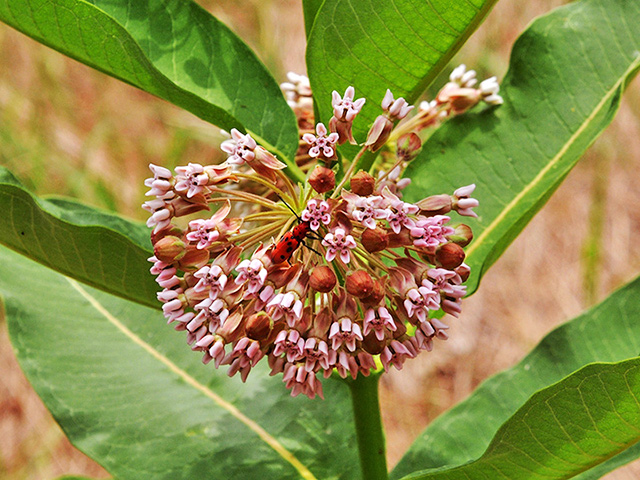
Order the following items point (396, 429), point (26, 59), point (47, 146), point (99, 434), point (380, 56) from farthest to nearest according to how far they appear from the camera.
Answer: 1. point (26, 59)
2. point (47, 146)
3. point (396, 429)
4. point (99, 434)
5. point (380, 56)

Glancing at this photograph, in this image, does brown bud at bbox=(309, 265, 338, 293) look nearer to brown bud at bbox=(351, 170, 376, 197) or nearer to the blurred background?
brown bud at bbox=(351, 170, 376, 197)

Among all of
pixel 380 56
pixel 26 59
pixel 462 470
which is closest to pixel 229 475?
pixel 462 470

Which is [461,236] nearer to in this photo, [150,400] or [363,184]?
[363,184]

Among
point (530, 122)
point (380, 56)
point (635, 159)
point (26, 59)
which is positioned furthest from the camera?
point (26, 59)

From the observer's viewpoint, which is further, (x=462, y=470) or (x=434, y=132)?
(x=434, y=132)

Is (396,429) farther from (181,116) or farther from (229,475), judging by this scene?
(229,475)

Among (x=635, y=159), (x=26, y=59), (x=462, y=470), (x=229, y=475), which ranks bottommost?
(x=462, y=470)

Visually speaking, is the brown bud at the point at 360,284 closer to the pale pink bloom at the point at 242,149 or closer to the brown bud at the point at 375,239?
the brown bud at the point at 375,239
